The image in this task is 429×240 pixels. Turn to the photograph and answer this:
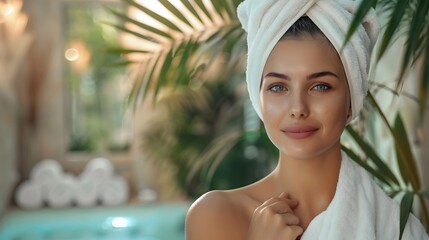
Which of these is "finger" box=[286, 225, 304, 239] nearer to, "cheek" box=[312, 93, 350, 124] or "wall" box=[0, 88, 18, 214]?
"cheek" box=[312, 93, 350, 124]

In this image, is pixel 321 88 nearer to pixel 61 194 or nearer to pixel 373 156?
pixel 373 156

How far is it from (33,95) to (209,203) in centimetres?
579

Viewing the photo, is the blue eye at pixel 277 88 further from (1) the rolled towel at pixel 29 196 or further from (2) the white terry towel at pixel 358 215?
(1) the rolled towel at pixel 29 196

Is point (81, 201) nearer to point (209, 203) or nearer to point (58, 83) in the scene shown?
point (58, 83)

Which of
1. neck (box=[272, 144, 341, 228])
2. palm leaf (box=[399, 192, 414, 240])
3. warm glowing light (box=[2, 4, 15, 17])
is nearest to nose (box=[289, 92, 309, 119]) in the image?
neck (box=[272, 144, 341, 228])

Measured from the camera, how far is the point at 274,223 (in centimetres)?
119

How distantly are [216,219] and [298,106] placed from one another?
Result: 25 centimetres

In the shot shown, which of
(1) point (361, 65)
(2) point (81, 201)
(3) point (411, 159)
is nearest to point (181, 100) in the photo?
(2) point (81, 201)

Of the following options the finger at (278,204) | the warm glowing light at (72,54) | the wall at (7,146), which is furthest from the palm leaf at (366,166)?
the warm glowing light at (72,54)

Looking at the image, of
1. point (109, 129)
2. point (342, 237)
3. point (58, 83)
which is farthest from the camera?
point (109, 129)

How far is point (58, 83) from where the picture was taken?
262 inches

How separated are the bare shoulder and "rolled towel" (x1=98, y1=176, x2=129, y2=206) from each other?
16.6 feet

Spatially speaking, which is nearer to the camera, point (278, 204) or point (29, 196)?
point (278, 204)

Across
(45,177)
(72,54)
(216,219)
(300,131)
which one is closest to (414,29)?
(300,131)
